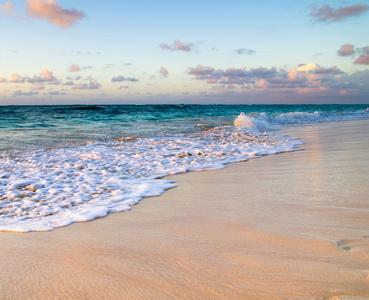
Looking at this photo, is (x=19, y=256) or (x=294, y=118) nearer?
(x=19, y=256)

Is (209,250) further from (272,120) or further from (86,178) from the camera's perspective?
(272,120)

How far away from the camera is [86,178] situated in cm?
403

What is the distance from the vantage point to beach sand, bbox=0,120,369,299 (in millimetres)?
1478

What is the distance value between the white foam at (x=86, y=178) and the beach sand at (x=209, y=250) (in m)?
0.33

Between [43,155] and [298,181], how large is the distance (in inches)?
194

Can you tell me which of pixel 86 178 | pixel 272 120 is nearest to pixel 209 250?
pixel 86 178

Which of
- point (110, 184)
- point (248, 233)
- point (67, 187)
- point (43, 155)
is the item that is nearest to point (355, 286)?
point (248, 233)

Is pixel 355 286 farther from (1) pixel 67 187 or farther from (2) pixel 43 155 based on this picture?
(2) pixel 43 155

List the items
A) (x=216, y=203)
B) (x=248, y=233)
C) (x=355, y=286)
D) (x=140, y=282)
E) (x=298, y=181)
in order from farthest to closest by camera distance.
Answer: (x=298, y=181), (x=216, y=203), (x=248, y=233), (x=140, y=282), (x=355, y=286)

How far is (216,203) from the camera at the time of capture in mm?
2852

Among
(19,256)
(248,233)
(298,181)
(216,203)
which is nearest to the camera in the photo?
(19,256)

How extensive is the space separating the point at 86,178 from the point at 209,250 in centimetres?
268

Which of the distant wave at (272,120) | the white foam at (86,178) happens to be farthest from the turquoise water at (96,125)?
the white foam at (86,178)

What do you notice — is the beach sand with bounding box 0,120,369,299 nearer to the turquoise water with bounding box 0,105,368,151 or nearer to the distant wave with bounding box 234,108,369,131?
the turquoise water with bounding box 0,105,368,151
